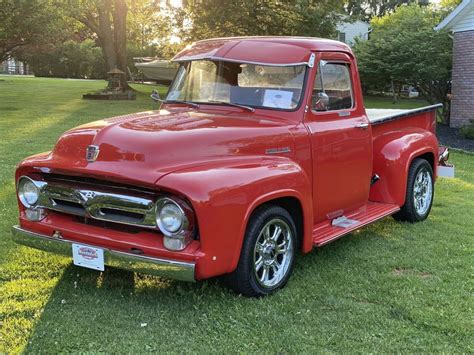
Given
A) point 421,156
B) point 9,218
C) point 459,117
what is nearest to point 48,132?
point 9,218

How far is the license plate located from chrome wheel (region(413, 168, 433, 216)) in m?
4.03

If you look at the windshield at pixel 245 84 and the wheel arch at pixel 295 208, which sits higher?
the windshield at pixel 245 84

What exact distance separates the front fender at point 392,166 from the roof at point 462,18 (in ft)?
42.3

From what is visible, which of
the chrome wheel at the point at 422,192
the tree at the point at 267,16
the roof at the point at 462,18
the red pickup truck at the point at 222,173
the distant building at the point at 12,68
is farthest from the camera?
the distant building at the point at 12,68

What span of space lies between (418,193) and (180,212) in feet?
13.0

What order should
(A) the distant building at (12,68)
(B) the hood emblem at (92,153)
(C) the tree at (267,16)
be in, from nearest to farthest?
1. (B) the hood emblem at (92,153)
2. (C) the tree at (267,16)
3. (A) the distant building at (12,68)

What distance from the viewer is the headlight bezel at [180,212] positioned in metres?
3.78

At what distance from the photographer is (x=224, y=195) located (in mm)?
3846

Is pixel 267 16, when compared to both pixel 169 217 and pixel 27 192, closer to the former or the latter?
pixel 27 192

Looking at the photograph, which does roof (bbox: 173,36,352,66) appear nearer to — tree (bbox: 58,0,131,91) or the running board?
the running board

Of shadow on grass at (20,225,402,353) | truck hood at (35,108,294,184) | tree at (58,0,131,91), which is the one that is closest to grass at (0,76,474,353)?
shadow on grass at (20,225,402,353)

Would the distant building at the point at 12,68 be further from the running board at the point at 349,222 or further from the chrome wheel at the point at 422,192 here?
the running board at the point at 349,222

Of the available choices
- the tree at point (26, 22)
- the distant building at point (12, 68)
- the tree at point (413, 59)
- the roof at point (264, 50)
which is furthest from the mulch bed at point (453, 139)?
the distant building at point (12, 68)

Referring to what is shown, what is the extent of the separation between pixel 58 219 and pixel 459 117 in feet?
53.5
